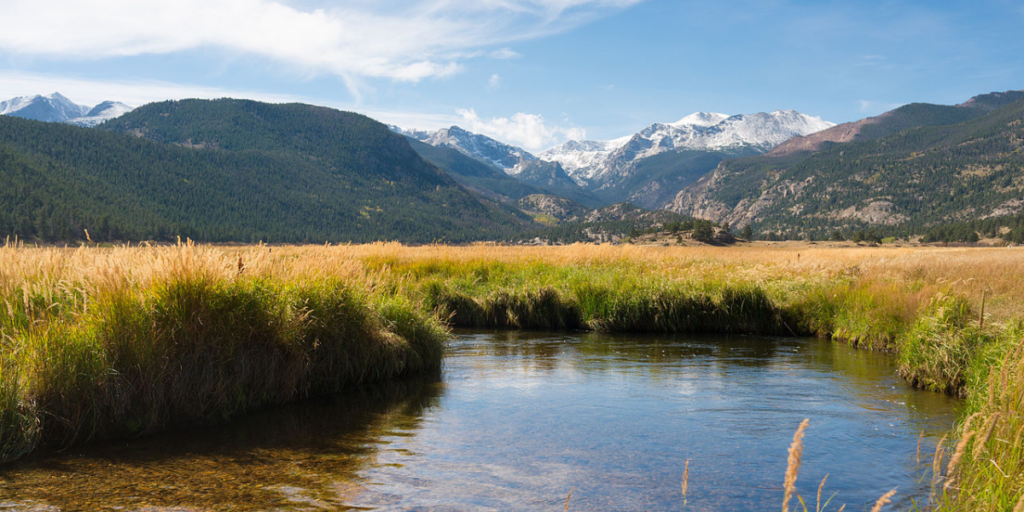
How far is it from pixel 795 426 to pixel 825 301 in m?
9.99

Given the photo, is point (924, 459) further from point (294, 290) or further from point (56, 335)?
point (56, 335)

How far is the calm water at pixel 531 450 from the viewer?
551cm

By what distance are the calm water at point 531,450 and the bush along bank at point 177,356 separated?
336mm

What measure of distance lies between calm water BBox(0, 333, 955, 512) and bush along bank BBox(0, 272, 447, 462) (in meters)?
0.34

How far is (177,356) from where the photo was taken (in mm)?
7254

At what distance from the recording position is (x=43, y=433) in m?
6.23

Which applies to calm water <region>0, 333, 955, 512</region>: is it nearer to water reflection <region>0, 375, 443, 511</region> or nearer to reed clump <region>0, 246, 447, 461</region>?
water reflection <region>0, 375, 443, 511</region>

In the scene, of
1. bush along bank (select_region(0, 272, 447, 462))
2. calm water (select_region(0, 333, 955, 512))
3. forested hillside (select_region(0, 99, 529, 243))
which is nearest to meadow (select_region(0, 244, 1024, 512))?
bush along bank (select_region(0, 272, 447, 462))

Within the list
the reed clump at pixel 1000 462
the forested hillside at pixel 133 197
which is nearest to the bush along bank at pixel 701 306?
the reed clump at pixel 1000 462

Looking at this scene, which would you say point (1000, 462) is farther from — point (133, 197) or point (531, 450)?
point (133, 197)

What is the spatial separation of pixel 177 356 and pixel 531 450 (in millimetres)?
4374

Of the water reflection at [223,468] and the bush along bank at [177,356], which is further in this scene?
the bush along bank at [177,356]

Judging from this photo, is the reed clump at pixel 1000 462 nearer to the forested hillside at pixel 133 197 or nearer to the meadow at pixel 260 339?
the meadow at pixel 260 339

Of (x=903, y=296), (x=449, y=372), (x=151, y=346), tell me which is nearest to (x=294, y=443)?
(x=151, y=346)
